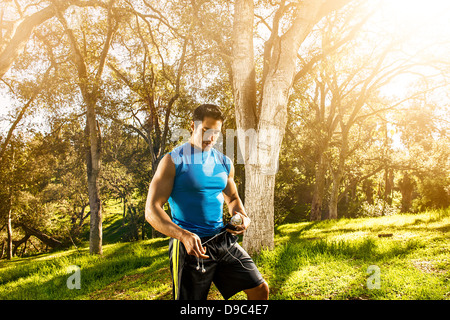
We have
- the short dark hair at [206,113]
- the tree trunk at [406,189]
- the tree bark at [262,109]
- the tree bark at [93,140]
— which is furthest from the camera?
the tree trunk at [406,189]

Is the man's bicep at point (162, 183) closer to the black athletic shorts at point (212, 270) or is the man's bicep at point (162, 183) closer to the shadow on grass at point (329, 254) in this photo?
the black athletic shorts at point (212, 270)

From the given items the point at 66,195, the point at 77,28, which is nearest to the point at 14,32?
the point at 77,28

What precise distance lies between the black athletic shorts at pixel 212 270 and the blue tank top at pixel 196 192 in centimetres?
14

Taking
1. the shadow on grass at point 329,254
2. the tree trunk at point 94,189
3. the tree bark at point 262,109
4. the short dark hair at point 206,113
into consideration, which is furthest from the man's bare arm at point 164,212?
the tree trunk at point 94,189

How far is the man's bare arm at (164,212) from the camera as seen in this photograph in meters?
1.80

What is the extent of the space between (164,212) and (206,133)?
2.59 feet

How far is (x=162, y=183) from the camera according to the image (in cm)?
204

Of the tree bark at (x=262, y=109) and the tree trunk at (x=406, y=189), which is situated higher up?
the tree bark at (x=262, y=109)

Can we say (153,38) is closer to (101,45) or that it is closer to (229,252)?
(101,45)

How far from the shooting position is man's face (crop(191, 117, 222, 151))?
2.32 metres

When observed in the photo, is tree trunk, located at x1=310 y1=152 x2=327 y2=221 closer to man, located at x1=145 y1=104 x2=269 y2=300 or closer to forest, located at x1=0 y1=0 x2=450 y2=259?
forest, located at x1=0 y1=0 x2=450 y2=259

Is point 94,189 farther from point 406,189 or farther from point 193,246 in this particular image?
point 406,189

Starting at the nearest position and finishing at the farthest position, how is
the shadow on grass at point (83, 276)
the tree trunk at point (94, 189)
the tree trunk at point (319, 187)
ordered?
the shadow on grass at point (83, 276) < the tree trunk at point (94, 189) < the tree trunk at point (319, 187)

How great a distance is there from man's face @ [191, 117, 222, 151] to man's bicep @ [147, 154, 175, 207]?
0.34m
